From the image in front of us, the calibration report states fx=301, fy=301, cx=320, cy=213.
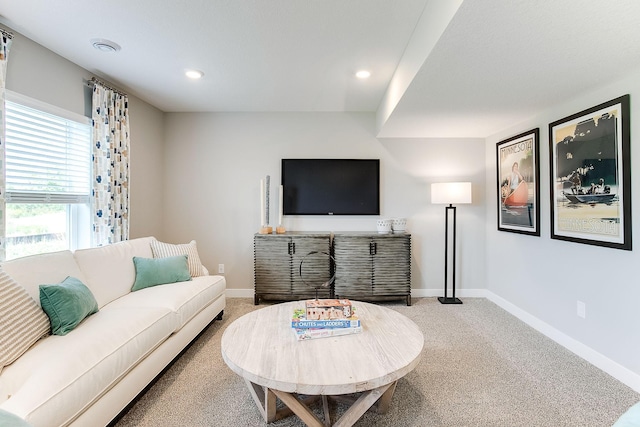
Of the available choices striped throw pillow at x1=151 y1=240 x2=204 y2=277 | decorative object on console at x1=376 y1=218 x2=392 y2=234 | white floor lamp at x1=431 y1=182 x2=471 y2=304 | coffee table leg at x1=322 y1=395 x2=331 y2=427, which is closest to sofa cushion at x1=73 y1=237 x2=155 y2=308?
striped throw pillow at x1=151 y1=240 x2=204 y2=277

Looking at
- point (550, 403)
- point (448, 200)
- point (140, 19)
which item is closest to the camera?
point (550, 403)

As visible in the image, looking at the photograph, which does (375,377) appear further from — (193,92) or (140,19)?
(193,92)

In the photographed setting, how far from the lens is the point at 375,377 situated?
1.38 meters

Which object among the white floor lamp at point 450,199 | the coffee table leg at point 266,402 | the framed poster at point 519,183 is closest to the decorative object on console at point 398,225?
the white floor lamp at point 450,199

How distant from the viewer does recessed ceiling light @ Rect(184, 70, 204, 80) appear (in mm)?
2815

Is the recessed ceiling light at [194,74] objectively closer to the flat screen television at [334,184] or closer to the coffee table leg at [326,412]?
the flat screen television at [334,184]

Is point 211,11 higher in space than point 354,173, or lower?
higher

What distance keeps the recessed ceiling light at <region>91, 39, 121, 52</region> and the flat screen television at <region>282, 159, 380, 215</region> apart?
2073 mm

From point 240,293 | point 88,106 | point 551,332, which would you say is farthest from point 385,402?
point 88,106

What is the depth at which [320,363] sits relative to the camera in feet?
4.93

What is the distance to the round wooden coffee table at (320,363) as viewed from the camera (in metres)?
1.37

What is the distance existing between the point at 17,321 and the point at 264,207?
2.54 metres

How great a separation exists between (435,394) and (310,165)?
2.88 meters

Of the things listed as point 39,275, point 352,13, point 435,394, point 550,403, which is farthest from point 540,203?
point 39,275
